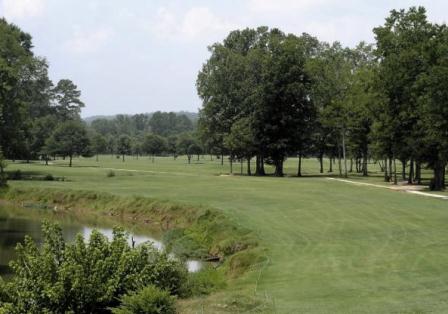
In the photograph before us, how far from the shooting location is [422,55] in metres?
50.0

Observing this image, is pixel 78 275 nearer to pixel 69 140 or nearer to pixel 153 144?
pixel 69 140

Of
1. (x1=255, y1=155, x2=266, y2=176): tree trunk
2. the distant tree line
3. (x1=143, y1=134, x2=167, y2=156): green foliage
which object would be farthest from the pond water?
(x1=143, y1=134, x2=167, y2=156): green foliage

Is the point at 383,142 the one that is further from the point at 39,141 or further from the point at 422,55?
the point at 39,141

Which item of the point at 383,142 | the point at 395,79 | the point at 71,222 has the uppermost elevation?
the point at 395,79

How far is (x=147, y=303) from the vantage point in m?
12.7

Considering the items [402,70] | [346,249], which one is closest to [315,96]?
[402,70]

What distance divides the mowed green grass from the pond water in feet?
17.4

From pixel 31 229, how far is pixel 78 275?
24.7m

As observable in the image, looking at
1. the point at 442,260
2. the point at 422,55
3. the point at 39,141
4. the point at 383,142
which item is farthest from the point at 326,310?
the point at 39,141

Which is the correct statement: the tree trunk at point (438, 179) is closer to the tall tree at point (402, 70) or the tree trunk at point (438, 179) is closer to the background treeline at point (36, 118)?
the tall tree at point (402, 70)

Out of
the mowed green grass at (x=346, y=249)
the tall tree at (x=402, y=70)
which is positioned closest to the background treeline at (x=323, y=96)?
the tall tree at (x=402, y=70)

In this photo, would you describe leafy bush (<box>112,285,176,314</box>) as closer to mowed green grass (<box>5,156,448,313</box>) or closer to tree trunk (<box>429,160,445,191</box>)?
mowed green grass (<box>5,156,448,313</box>)

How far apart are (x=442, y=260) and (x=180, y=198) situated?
84.6ft

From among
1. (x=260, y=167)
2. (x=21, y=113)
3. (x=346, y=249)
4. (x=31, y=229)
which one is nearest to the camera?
(x=346, y=249)
